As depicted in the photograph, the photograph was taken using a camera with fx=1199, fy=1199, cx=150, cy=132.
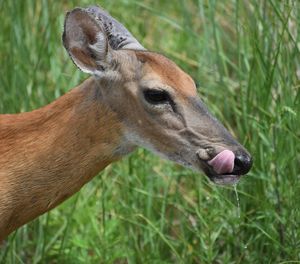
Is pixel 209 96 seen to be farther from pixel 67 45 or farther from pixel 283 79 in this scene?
pixel 67 45

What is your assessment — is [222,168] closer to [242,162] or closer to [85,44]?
[242,162]

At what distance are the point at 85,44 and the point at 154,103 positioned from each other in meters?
0.42

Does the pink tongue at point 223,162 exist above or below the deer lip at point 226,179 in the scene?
above

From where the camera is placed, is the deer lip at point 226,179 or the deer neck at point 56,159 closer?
the deer lip at point 226,179

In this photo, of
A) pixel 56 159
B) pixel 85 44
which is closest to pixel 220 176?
pixel 56 159

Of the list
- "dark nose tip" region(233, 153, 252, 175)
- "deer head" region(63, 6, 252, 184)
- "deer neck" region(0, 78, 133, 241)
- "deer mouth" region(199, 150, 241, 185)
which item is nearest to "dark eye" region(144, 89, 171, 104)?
"deer head" region(63, 6, 252, 184)

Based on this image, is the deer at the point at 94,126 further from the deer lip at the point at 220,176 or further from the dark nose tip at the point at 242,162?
the dark nose tip at the point at 242,162

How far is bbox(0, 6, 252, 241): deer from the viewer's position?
194 inches

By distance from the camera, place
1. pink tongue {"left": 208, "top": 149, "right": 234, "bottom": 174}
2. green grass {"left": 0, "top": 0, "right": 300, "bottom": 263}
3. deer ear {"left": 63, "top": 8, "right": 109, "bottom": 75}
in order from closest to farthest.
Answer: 1. pink tongue {"left": 208, "top": 149, "right": 234, "bottom": 174}
2. deer ear {"left": 63, "top": 8, "right": 109, "bottom": 75}
3. green grass {"left": 0, "top": 0, "right": 300, "bottom": 263}

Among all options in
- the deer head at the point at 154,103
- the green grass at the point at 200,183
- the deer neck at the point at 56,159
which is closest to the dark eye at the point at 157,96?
the deer head at the point at 154,103

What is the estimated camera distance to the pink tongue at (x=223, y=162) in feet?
15.5

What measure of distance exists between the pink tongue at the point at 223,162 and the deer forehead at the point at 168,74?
0.32 metres

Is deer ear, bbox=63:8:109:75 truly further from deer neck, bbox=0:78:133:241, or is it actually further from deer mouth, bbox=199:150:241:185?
deer mouth, bbox=199:150:241:185

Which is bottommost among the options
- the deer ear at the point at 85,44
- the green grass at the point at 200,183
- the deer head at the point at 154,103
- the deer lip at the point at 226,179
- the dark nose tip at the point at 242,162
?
the green grass at the point at 200,183
